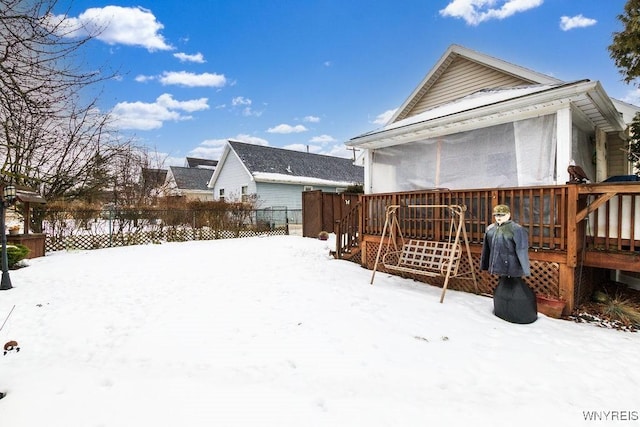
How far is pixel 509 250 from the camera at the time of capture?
4.27 metres

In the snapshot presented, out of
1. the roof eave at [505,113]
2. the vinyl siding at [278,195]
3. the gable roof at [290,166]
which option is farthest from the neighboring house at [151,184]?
the roof eave at [505,113]

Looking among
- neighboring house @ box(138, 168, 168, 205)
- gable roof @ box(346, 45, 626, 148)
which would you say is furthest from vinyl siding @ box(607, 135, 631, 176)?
neighboring house @ box(138, 168, 168, 205)

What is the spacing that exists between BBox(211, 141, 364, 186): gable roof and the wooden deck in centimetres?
1491

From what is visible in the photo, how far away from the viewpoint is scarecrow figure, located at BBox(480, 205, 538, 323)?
13.8 ft

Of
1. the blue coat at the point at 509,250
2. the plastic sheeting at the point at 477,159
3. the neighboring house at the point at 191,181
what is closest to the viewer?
the blue coat at the point at 509,250

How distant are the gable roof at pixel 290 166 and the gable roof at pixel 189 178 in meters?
7.33

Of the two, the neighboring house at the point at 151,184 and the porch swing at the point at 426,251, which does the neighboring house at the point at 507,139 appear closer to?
the porch swing at the point at 426,251

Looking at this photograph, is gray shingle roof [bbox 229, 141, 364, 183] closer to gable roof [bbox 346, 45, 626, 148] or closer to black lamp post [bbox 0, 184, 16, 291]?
gable roof [bbox 346, 45, 626, 148]

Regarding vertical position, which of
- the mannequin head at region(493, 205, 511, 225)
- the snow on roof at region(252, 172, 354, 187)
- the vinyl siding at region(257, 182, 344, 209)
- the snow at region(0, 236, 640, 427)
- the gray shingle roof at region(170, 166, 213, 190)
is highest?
the gray shingle roof at region(170, 166, 213, 190)

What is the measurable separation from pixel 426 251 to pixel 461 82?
663 centimetres

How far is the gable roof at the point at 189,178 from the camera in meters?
28.6

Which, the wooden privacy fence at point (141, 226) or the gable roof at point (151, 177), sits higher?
the gable roof at point (151, 177)

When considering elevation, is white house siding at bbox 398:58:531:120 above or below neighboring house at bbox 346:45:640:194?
above

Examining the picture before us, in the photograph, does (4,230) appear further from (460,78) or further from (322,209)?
(460,78)
